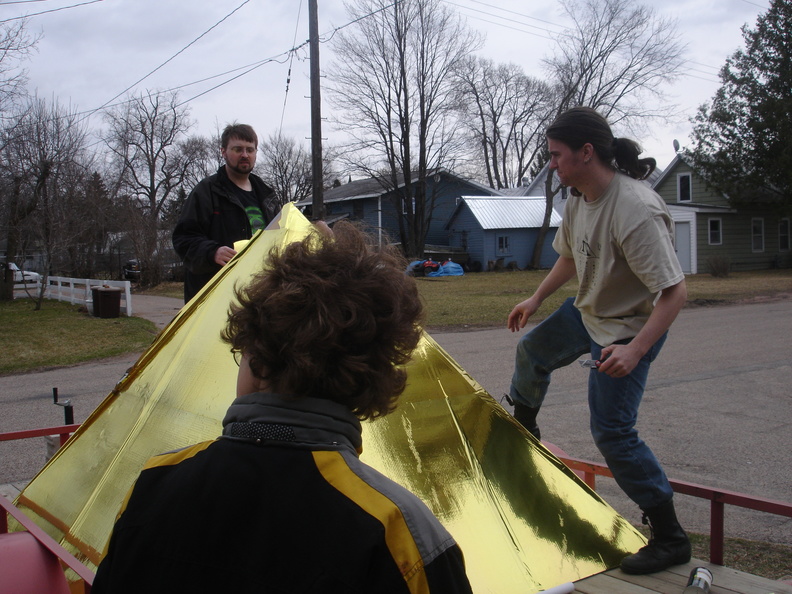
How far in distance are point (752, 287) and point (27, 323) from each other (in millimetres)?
20730

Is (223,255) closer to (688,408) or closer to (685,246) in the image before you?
(688,408)

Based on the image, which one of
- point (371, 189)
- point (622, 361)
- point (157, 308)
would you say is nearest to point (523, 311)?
point (622, 361)

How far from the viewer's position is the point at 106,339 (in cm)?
1323

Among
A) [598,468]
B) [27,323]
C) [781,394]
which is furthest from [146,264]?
[598,468]

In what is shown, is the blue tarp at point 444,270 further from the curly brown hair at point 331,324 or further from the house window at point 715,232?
the curly brown hair at point 331,324

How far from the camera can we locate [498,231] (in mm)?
39469

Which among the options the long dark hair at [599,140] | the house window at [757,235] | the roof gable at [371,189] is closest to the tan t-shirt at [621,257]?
the long dark hair at [599,140]

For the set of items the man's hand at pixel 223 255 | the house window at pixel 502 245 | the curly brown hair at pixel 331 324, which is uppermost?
the house window at pixel 502 245

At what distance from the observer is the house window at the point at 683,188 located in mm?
34562

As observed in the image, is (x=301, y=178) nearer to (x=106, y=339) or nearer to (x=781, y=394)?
(x=106, y=339)

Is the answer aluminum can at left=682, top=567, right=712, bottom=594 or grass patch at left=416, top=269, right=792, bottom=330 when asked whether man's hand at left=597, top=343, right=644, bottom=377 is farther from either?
grass patch at left=416, top=269, right=792, bottom=330

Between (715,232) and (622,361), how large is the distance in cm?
3353

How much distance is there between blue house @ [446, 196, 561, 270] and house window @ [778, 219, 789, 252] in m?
10.9

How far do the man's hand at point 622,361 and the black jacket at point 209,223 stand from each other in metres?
2.00
